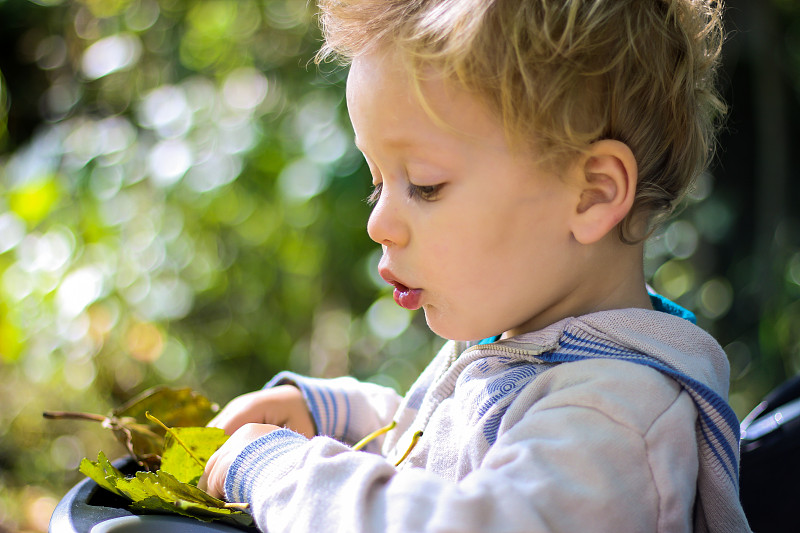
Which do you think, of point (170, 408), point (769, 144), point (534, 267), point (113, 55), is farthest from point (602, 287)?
point (113, 55)

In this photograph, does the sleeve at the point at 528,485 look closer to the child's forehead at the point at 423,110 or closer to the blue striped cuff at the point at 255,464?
the blue striped cuff at the point at 255,464

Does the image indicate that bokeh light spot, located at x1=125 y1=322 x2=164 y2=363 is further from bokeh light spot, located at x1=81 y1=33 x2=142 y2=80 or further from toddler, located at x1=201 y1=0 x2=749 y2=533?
toddler, located at x1=201 y1=0 x2=749 y2=533

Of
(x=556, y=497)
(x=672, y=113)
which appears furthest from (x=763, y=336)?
(x=556, y=497)

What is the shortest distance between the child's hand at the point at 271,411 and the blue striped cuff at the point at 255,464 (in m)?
0.22

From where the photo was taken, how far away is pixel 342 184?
1675 mm

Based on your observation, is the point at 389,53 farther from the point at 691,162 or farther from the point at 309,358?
the point at 309,358

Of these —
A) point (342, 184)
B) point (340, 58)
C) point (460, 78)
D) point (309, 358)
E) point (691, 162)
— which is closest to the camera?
point (460, 78)

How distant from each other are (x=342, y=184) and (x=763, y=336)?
3.26ft

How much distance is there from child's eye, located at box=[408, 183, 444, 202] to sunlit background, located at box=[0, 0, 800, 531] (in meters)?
0.95

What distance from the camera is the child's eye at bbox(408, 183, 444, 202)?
2.37ft

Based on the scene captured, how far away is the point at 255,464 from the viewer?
2.25 ft

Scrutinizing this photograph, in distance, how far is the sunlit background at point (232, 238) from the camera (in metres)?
1.75

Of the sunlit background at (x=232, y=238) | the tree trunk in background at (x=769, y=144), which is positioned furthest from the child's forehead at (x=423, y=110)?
the tree trunk in background at (x=769, y=144)

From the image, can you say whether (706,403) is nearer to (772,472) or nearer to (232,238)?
(772,472)
